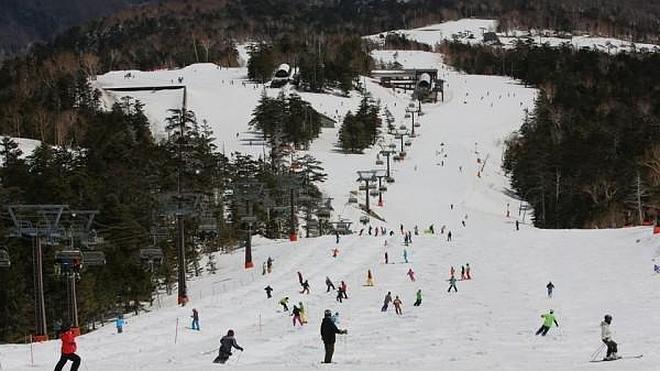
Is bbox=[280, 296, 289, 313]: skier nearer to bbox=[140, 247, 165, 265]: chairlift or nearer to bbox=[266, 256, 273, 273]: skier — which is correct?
bbox=[140, 247, 165, 265]: chairlift

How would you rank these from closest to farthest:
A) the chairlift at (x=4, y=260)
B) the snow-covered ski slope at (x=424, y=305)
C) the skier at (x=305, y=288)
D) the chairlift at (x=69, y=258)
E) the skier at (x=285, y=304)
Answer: the snow-covered ski slope at (x=424, y=305) < the chairlift at (x=69, y=258) < the chairlift at (x=4, y=260) < the skier at (x=285, y=304) < the skier at (x=305, y=288)

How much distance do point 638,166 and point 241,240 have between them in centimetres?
3338

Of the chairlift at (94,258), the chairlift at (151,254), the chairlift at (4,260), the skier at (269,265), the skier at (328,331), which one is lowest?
the skier at (269,265)

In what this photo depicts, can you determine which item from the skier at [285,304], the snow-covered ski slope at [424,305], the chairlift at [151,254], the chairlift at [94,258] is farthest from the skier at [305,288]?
the chairlift at [94,258]

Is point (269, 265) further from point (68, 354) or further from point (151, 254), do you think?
point (68, 354)

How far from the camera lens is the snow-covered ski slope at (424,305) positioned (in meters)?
20.8

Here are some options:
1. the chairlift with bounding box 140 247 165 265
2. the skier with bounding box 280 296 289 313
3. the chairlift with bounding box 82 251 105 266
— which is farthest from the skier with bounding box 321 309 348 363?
the chairlift with bounding box 140 247 165 265

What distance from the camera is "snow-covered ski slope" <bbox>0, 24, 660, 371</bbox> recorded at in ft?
68.1

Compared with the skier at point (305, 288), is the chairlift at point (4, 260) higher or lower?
higher

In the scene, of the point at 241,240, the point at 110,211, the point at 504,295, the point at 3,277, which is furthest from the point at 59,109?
the point at 504,295

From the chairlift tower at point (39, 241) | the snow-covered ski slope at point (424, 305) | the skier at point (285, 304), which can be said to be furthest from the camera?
the skier at point (285, 304)

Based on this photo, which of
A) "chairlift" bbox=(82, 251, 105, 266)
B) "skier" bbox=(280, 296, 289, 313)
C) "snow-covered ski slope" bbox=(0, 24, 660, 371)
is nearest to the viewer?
"snow-covered ski slope" bbox=(0, 24, 660, 371)

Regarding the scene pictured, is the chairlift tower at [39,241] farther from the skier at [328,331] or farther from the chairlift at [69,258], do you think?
the skier at [328,331]

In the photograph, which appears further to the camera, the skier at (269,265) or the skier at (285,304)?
the skier at (269,265)
